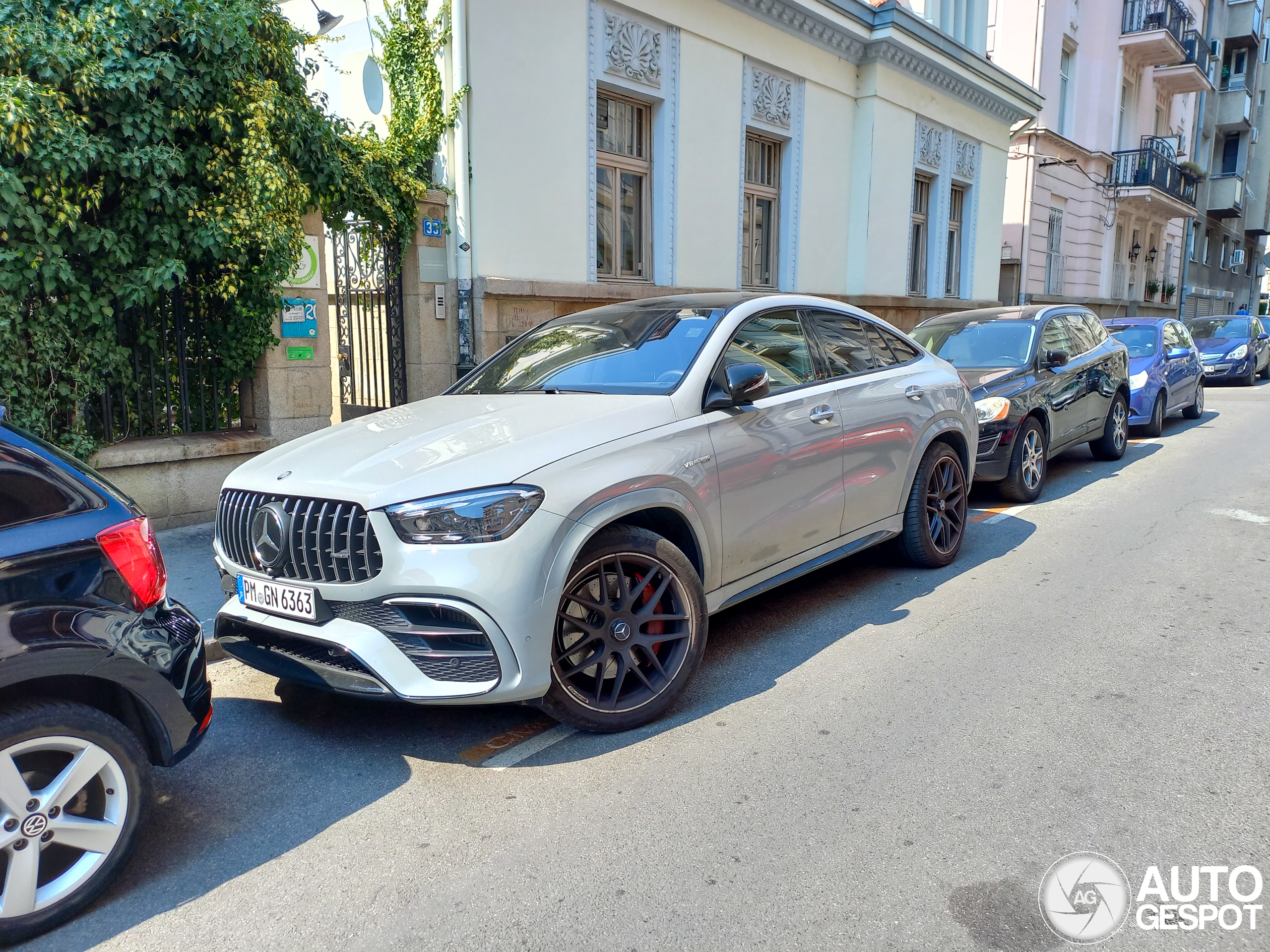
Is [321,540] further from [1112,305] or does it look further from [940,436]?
[1112,305]

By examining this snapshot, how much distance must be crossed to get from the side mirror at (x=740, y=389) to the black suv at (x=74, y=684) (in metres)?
2.35

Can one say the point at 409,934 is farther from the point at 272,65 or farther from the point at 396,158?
the point at 396,158

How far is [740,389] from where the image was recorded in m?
4.24

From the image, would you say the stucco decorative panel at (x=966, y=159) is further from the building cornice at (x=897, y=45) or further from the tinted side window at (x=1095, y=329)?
the tinted side window at (x=1095, y=329)

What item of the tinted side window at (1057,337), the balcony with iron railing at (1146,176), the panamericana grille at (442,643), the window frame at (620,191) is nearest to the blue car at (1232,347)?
the balcony with iron railing at (1146,176)

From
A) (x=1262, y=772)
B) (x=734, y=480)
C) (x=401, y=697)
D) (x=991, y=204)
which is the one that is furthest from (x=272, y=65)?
(x=991, y=204)

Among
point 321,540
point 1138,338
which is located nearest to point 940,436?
point 321,540

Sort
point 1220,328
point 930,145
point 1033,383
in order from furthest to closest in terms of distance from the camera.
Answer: point 1220,328 < point 930,145 < point 1033,383

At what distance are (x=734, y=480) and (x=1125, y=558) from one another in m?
3.49

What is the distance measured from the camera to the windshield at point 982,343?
848cm

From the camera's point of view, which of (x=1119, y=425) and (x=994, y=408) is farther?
(x=1119, y=425)

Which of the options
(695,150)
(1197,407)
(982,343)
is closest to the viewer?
(982,343)

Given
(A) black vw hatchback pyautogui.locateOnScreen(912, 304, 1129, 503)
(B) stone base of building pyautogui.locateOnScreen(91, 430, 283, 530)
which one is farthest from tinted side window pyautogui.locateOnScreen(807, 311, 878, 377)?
(B) stone base of building pyautogui.locateOnScreen(91, 430, 283, 530)

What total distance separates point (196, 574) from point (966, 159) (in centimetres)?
1740
